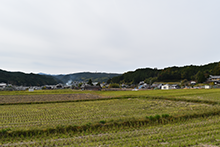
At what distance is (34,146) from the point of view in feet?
22.7

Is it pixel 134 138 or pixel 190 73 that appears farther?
pixel 190 73

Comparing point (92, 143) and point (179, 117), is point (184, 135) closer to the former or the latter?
point (179, 117)

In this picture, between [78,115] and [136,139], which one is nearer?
[136,139]

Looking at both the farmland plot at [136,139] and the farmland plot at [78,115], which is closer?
the farmland plot at [136,139]

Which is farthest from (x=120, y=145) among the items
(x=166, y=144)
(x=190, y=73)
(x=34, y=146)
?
(x=190, y=73)

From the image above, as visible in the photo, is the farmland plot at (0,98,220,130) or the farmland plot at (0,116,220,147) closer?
the farmland plot at (0,116,220,147)

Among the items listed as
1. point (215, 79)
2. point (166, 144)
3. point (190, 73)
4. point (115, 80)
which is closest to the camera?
point (166, 144)

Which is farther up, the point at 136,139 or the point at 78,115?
the point at 136,139

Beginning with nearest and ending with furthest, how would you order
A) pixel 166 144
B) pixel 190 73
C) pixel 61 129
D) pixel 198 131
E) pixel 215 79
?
pixel 166 144 → pixel 198 131 → pixel 61 129 → pixel 215 79 → pixel 190 73

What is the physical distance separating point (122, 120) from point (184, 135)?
4.27 m

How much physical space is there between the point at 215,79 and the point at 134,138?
84.9 m

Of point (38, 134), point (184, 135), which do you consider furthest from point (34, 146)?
point (184, 135)

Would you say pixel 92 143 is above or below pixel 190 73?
below

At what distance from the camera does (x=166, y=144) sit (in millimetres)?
6680
